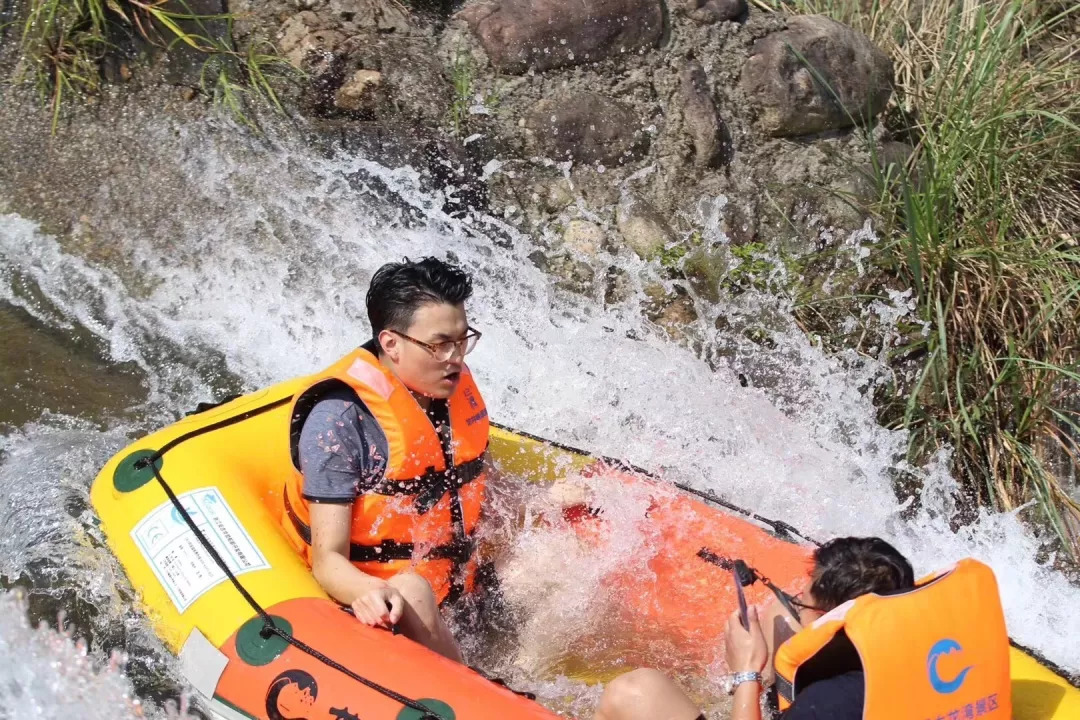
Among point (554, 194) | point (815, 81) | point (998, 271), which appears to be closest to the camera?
point (998, 271)

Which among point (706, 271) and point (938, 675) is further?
point (706, 271)

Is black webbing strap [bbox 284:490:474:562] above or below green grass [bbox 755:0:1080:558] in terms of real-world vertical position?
above

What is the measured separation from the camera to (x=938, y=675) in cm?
214

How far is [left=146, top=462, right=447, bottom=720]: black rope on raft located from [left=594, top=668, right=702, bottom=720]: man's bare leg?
37 cm

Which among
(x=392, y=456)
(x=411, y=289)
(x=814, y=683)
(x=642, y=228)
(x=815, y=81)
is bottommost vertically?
(x=642, y=228)

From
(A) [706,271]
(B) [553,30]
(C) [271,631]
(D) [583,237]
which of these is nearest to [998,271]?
(A) [706,271]

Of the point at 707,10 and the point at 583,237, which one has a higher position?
the point at 707,10

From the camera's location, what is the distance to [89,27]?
15.9 ft

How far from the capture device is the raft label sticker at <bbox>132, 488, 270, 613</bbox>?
9.09 feet

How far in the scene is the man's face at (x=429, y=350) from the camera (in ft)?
8.78

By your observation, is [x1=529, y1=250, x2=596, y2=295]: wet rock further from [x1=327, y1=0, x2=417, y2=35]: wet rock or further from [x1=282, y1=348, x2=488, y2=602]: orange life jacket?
[x1=282, y1=348, x2=488, y2=602]: orange life jacket

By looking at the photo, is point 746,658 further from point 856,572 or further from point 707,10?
point 707,10

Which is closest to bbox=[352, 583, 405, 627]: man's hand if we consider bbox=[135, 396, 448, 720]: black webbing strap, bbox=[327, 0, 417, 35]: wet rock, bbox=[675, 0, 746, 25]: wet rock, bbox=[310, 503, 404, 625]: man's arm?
bbox=[310, 503, 404, 625]: man's arm

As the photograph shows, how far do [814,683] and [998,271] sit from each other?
2771mm
